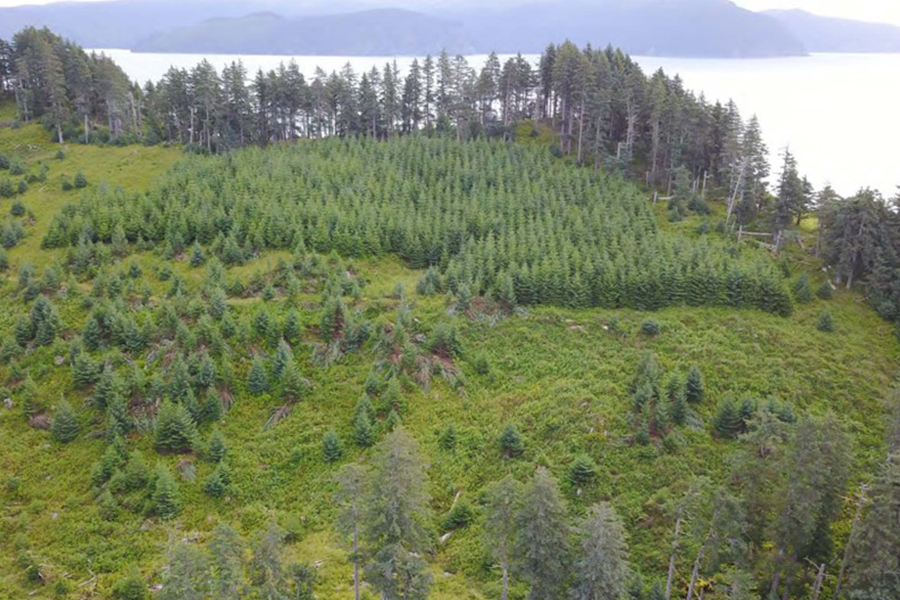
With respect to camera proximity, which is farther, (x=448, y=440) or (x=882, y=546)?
(x=448, y=440)

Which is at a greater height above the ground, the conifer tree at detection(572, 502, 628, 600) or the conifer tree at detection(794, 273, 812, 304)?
the conifer tree at detection(794, 273, 812, 304)

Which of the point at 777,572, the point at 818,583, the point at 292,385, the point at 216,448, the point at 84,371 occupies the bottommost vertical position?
the point at 777,572

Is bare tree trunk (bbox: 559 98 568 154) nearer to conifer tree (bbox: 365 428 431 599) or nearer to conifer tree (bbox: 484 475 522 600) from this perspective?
conifer tree (bbox: 484 475 522 600)

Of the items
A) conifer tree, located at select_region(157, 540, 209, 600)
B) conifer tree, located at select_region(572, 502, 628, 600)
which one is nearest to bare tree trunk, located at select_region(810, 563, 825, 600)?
conifer tree, located at select_region(572, 502, 628, 600)

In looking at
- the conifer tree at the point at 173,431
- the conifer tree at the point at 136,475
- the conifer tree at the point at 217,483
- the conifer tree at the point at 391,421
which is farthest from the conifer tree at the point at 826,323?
the conifer tree at the point at 136,475

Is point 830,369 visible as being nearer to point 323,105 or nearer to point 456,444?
point 456,444

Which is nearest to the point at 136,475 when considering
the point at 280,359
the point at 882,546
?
the point at 280,359

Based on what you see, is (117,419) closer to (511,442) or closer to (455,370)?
(455,370)
